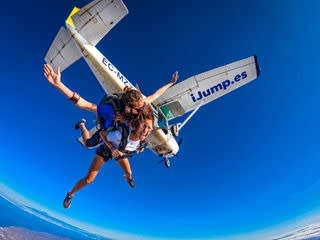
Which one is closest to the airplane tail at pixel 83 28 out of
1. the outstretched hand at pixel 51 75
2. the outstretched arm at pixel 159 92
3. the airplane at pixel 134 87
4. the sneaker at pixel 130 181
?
the airplane at pixel 134 87

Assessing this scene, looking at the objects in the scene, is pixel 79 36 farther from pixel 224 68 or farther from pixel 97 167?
pixel 97 167

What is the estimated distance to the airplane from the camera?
47.8ft

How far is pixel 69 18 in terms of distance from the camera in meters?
15.0

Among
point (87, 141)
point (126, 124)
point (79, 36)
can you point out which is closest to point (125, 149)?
point (126, 124)

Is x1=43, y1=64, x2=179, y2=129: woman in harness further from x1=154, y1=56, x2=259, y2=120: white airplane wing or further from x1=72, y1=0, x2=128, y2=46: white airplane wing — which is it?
x1=154, y1=56, x2=259, y2=120: white airplane wing

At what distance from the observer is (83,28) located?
15.0m

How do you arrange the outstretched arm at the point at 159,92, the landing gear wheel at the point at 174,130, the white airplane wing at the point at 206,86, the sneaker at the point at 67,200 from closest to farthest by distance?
the outstretched arm at the point at 159,92, the sneaker at the point at 67,200, the landing gear wheel at the point at 174,130, the white airplane wing at the point at 206,86

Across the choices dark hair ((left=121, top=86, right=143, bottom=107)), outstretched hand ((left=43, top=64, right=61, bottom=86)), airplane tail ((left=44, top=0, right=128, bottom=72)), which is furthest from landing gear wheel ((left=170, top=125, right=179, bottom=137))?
outstretched hand ((left=43, top=64, right=61, bottom=86))

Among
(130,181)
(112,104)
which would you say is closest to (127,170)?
(130,181)

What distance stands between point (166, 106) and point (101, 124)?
40.0 feet

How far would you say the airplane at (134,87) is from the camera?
14.6 metres

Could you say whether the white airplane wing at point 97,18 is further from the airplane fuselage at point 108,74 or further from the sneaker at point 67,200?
the sneaker at point 67,200

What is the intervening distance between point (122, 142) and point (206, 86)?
13.2 metres

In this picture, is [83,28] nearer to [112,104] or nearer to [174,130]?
[174,130]
